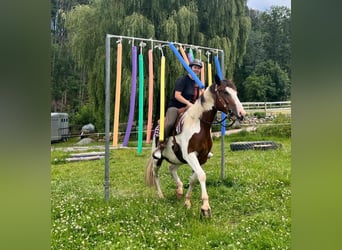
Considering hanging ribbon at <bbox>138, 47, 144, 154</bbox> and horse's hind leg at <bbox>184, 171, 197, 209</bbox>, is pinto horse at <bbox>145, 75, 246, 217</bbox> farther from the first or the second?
hanging ribbon at <bbox>138, 47, 144, 154</bbox>

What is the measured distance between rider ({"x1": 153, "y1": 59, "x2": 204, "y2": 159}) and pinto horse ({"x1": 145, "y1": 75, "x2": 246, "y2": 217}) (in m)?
0.05

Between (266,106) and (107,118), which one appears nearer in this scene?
(107,118)

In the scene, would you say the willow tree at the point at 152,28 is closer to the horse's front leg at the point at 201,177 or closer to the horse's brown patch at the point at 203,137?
the horse's brown patch at the point at 203,137

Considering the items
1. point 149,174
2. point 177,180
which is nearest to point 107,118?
point 149,174

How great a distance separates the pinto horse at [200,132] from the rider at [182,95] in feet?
0.17

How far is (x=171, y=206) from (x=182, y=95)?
1.95 feet

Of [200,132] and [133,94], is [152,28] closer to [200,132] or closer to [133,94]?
[133,94]

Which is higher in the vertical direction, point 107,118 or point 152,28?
point 152,28

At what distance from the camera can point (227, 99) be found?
175cm

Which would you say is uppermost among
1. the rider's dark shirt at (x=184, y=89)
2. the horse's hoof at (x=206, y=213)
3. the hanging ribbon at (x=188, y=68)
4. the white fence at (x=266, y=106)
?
the hanging ribbon at (x=188, y=68)

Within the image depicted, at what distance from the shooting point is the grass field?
171cm

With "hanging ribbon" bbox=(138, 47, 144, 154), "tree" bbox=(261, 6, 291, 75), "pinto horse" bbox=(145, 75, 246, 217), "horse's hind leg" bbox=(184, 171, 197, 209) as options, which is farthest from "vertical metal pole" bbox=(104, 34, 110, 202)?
"tree" bbox=(261, 6, 291, 75)

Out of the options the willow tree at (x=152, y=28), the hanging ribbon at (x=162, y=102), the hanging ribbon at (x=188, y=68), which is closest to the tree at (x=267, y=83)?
the willow tree at (x=152, y=28)

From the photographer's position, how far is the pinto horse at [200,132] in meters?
1.76
